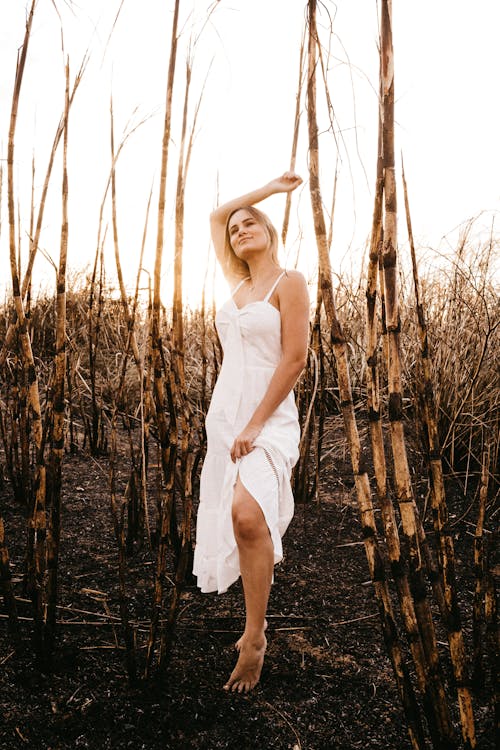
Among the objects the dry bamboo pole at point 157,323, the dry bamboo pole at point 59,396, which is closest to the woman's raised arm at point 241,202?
the dry bamboo pole at point 157,323

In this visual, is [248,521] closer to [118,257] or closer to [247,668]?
[247,668]

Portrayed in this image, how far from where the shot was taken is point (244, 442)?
1544 mm

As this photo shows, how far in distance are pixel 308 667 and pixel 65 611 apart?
720 mm

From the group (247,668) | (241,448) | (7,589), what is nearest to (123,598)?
(7,589)

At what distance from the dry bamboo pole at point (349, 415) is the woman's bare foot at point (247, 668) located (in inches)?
21.9

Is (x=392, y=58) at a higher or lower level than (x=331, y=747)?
higher

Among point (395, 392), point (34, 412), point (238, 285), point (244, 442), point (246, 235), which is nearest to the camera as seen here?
point (395, 392)

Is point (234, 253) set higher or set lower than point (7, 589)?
higher

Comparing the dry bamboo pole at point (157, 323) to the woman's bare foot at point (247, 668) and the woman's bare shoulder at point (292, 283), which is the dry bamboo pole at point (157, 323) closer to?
the woman's bare foot at point (247, 668)

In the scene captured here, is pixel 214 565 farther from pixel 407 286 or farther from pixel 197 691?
pixel 407 286

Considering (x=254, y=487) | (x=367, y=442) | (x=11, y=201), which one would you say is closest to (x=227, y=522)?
(x=254, y=487)

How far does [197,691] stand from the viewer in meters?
1.34

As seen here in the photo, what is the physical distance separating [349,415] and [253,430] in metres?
0.69

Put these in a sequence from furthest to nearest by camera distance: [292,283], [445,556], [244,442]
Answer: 1. [292,283]
2. [244,442]
3. [445,556]
